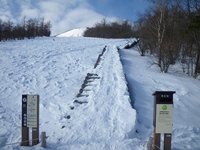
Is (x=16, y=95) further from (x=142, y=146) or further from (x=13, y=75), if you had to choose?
(x=142, y=146)

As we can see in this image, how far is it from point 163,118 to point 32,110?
3.17 metres

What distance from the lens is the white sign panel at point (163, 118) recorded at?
7.68 m

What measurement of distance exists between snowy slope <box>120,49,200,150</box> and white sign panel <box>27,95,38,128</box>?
296cm

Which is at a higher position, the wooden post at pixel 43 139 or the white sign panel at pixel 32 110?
the white sign panel at pixel 32 110

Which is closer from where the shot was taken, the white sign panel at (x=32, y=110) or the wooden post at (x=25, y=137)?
the white sign panel at (x=32, y=110)

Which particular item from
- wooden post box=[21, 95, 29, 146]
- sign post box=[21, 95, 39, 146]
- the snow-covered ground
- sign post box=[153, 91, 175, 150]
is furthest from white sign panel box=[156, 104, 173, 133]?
wooden post box=[21, 95, 29, 146]

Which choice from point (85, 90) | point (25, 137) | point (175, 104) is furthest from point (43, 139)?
point (175, 104)

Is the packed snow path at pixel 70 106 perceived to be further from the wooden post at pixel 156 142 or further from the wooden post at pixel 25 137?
the wooden post at pixel 156 142

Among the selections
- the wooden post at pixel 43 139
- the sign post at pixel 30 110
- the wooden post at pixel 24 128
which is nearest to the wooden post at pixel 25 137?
the wooden post at pixel 24 128

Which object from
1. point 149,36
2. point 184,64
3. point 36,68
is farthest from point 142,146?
point 149,36

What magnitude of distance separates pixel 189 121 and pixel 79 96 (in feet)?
13.8

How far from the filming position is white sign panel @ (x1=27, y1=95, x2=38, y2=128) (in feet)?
27.0

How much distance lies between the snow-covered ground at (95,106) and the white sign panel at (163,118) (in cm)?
98

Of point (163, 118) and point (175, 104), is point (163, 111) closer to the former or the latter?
point (163, 118)
